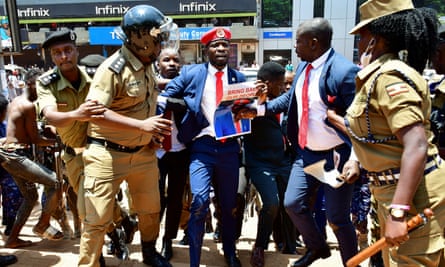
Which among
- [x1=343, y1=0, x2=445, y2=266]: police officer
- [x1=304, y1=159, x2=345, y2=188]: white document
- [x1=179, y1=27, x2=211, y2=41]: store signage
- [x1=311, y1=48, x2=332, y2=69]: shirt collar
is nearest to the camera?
[x1=343, y1=0, x2=445, y2=266]: police officer

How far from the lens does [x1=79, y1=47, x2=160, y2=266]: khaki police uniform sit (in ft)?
8.71

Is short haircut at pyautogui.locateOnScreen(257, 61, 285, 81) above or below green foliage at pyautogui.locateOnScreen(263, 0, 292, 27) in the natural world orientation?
below

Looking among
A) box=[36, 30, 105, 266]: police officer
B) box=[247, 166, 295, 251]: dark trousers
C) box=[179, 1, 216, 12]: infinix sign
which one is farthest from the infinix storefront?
box=[36, 30, 105, 266]: police officer

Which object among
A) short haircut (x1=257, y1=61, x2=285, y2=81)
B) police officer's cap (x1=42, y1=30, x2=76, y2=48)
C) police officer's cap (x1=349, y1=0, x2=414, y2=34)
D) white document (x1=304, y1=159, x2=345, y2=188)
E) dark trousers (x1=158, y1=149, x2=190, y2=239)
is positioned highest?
police officer's cap (x1=349, y1=0, x2=414, y2=34)

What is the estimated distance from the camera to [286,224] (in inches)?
150

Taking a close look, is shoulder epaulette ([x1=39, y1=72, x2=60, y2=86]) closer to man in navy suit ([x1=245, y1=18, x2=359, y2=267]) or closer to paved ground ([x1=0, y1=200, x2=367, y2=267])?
paved ground ([x1=0, y1=200, x2=367, y2=267])

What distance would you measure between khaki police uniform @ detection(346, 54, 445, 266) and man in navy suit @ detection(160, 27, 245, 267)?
1453 mm

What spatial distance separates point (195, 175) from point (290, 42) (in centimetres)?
2785

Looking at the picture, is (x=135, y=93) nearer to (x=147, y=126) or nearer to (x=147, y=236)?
(x=147, y=126)

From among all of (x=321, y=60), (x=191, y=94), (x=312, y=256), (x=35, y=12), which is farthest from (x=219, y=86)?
(x=35, y=12)

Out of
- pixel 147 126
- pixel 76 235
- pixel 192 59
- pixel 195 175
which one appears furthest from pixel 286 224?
pixel 192 59

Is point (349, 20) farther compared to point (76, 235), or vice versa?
point (349, 20)

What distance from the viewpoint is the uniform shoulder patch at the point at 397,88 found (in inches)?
65.7

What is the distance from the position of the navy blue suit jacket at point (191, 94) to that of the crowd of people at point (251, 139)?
0.01 metres
